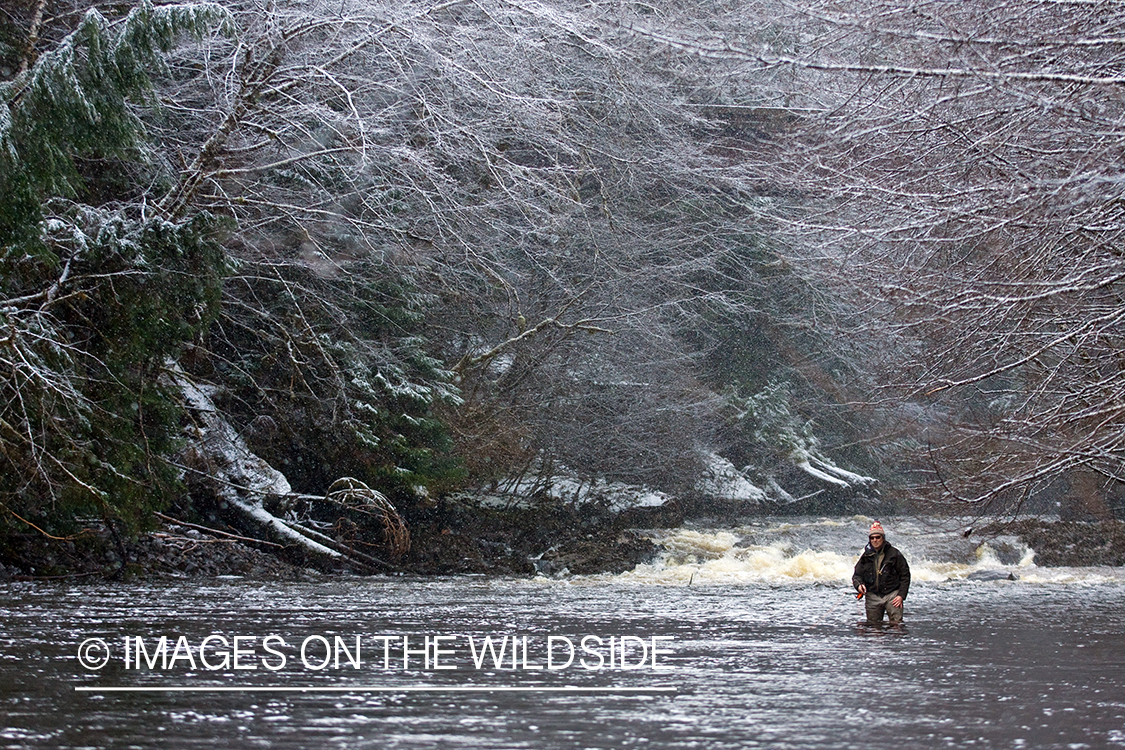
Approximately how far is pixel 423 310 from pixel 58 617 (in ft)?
38.2

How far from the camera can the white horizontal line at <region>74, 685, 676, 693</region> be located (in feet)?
22.5

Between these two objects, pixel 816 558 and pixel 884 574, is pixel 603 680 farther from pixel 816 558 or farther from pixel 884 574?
pixel 816 558

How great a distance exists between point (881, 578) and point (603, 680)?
15.0ft

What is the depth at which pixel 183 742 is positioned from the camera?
5.49m

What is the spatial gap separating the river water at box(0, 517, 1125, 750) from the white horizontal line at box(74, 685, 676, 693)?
31mm

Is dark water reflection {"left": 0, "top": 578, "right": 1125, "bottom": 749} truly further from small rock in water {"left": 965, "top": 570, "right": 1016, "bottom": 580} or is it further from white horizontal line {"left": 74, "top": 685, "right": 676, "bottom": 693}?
small rock in water {"left": 965, "top": 570, "right": 1016, "bottom": 580}

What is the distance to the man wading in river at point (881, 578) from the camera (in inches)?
432

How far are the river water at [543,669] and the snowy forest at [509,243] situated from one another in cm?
159

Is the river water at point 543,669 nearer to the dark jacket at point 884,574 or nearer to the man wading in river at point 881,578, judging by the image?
the man wading in river at point 881,578

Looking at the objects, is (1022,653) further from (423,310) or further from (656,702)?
(423,310)

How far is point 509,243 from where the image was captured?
21.7m

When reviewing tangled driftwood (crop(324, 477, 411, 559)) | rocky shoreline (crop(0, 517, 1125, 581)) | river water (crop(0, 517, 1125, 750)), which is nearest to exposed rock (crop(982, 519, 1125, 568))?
rocky shoreline (crop(0, 517, 1125, 581))

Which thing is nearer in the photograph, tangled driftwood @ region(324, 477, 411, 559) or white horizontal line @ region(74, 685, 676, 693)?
white horizontal line @ region(74, 685, 676, 693)

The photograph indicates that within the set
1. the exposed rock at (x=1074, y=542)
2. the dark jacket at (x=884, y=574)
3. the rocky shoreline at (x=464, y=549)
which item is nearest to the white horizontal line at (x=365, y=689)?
the dark jacket at (x=884, y=574)
